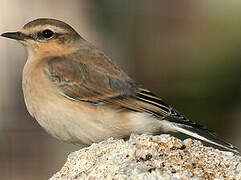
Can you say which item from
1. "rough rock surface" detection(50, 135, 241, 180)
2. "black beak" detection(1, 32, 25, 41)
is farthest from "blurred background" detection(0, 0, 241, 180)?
"rough rock surface" detection(50, 135, 241, 180)

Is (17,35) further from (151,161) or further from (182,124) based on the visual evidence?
(151,161)

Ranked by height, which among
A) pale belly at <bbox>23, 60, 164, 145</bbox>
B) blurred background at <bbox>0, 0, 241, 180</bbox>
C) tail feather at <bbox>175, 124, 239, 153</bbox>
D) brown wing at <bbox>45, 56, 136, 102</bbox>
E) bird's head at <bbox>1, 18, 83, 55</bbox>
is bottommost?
blurred background at <bbox>0, 0, 241, 180</bbox>

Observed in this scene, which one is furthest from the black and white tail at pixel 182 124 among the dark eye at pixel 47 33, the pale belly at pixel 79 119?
the dark eye at pixel 47 33

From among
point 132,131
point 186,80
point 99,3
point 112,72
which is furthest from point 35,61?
point 99,3

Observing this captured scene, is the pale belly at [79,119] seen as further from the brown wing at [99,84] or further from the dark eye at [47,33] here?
the dark eye at [47,33]

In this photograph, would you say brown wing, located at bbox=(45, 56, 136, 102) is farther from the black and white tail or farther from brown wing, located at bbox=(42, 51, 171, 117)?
the black and white tail

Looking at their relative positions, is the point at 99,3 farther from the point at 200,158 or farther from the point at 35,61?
the point at 200,158
